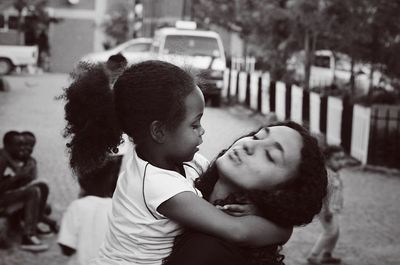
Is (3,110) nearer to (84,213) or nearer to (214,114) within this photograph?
(214,114)

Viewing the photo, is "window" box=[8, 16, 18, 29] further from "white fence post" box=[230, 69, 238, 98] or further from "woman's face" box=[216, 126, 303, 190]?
"woman's face" box=[216, 126, 303, 190]

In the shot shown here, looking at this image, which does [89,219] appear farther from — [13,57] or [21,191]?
[13,57]

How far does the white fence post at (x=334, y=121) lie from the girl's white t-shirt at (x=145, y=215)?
12425 mm

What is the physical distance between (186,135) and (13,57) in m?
37.4

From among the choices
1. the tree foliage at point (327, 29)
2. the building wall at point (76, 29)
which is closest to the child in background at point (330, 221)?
the tree foliage at point (327, 29)

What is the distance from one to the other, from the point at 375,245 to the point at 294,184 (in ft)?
20.7

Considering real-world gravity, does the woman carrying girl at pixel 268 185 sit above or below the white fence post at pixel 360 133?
above

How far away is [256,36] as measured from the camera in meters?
25.4

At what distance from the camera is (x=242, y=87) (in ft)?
87.6

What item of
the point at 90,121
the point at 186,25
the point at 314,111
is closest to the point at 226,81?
the point at 186,25

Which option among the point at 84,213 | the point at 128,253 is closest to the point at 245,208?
the point at 128,253

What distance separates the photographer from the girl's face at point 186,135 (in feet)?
6.89

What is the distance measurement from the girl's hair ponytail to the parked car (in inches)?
1440

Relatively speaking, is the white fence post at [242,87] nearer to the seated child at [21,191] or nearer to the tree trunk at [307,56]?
the tree trunk at [307,56]
